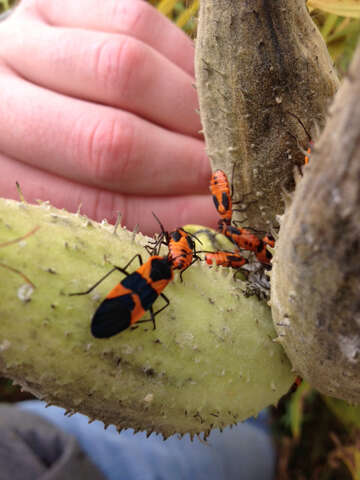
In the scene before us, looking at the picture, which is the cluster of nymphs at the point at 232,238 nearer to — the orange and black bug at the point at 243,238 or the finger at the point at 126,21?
the orange and black bug at the point at 243,238

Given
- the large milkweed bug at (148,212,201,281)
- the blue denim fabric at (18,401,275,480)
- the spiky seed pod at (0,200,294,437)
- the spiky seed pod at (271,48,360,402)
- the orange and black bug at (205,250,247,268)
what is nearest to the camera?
the spiky seed pod at (271,48,360,402)

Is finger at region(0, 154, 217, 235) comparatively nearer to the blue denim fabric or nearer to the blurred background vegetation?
the blurred background vegetation

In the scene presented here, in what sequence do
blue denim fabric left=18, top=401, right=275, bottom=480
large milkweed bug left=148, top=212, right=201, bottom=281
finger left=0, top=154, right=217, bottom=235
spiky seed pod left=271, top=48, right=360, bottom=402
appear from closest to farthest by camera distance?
spiky seed pod left=271, top=48, right=360, bottom=402
large milkweed bug left=148, top=212, right=201, bottom=281
finger left=0, top=154, right=217, bottom=235
blue denim fabric left=18, top=401, right=275, bottom=480

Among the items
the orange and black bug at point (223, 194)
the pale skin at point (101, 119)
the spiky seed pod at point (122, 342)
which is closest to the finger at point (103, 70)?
the pale skin at point (101, 119)

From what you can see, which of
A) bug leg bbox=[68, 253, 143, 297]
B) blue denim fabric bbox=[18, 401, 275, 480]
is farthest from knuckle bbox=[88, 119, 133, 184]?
blue denim fabric bbox=[18, 401, 275, 480]

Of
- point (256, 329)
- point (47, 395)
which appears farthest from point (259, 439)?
point (47, 395)

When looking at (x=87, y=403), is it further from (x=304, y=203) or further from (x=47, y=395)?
(x=304, y=203)

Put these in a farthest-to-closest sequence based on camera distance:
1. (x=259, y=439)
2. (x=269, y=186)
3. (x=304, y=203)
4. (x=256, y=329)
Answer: (x=259, y=439) < (x=269, y=186) < (x=256, y=329) < (x=304, y=203)
